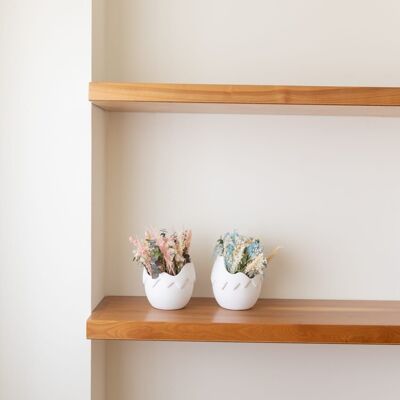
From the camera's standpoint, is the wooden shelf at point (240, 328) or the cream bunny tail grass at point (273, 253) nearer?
the wooden shelf at point (240, 328)

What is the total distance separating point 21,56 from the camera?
1350 millimetres

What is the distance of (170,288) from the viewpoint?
139 cm

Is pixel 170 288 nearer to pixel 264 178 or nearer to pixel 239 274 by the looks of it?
pixel 239 274

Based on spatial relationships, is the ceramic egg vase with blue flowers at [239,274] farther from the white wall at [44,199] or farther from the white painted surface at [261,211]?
the white wall at [44,199]

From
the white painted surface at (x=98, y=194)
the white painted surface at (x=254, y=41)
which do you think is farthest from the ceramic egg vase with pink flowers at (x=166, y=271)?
the white painted surface at (x=254, y=41)

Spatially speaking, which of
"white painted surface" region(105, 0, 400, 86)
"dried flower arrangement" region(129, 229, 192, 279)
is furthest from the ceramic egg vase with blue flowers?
"white painted surface" region(105, 0, 400, 86)

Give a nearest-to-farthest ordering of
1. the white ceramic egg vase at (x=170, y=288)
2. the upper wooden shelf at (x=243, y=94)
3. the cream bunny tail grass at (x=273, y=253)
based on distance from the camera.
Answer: the upper wooden shelf at (x=243, y=94)
the white ceramic egg vase at (x=170, y=288)
the cream bunny tail grass at (x=273, y=253)

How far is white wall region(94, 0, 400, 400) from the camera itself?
155cm

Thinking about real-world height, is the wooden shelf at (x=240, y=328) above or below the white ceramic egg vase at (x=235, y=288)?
below

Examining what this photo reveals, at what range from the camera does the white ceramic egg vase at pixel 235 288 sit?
4.59ft

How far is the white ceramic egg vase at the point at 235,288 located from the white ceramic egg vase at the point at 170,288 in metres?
0.07

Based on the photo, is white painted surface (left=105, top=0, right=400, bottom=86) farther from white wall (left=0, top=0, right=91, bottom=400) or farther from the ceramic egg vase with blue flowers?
the ceramic egg vase with blue flowers

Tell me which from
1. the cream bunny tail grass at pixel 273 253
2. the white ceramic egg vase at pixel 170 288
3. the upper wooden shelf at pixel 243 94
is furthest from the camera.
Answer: the cream bunny tail grass at pixel 273 253

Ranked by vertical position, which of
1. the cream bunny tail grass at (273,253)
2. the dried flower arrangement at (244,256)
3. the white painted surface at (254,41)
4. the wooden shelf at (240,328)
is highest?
the white painted surface at (254,41)
